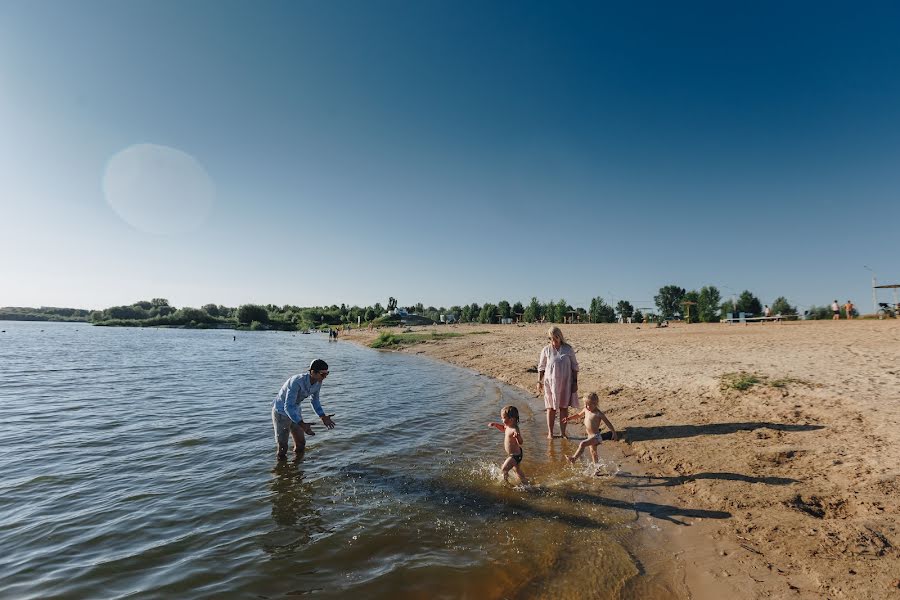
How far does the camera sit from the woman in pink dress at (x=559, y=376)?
8.88 meters

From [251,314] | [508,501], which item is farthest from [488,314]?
[508,501]

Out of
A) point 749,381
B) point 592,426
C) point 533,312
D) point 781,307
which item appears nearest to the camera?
point 592,426

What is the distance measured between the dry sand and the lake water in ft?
3.21

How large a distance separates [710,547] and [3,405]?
2171 centimetres

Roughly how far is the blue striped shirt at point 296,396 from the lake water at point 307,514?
3.79 feet

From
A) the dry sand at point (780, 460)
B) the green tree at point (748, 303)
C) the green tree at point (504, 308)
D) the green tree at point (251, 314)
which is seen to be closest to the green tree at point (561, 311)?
the green tree at point (504, 308)

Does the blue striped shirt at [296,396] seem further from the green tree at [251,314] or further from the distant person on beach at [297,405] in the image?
the green tree at [251,314]

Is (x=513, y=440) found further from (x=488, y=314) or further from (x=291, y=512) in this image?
(x=488, y=314)

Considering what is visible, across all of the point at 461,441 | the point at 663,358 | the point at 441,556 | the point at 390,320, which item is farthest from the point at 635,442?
the point at 390,320

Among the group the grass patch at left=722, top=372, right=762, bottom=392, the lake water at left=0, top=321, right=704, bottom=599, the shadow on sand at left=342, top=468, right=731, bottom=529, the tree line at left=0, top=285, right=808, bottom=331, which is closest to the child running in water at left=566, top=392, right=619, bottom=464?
the lake water at left=0, top=321, right=704, bottom=599

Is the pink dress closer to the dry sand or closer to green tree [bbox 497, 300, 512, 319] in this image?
the dry sand

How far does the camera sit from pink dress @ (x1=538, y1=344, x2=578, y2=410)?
29.2 feet

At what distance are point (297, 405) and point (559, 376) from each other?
5844 millimetres

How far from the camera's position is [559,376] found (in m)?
8.91
